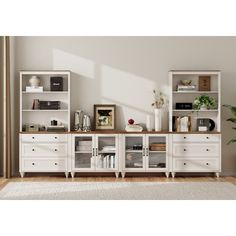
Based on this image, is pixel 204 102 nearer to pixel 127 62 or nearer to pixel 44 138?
pixel 127 62

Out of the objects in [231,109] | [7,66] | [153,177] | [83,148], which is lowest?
[153,177]

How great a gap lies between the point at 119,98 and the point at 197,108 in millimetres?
1223

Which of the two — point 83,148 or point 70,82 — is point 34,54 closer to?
point 70,82

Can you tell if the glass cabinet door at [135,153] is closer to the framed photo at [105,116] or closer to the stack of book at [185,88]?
Answer: the framed photo at [105,116]

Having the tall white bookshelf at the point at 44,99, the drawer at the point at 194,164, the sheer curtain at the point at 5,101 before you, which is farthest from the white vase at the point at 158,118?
the sheer curtain at the point at 5,101

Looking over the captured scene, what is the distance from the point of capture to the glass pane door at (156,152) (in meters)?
6.94

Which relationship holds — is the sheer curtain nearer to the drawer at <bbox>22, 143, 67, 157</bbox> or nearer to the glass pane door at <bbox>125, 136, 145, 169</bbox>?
the drawer at <bbox>22, 143, 67, 157</bbox>

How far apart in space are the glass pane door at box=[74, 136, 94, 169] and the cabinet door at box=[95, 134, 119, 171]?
0.09 m

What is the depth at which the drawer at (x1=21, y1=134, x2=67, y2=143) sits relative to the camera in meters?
6.89

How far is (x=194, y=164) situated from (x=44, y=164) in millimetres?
2248

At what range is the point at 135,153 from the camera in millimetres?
6953

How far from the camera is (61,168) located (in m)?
6.92

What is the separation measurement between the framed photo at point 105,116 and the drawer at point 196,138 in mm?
1016
